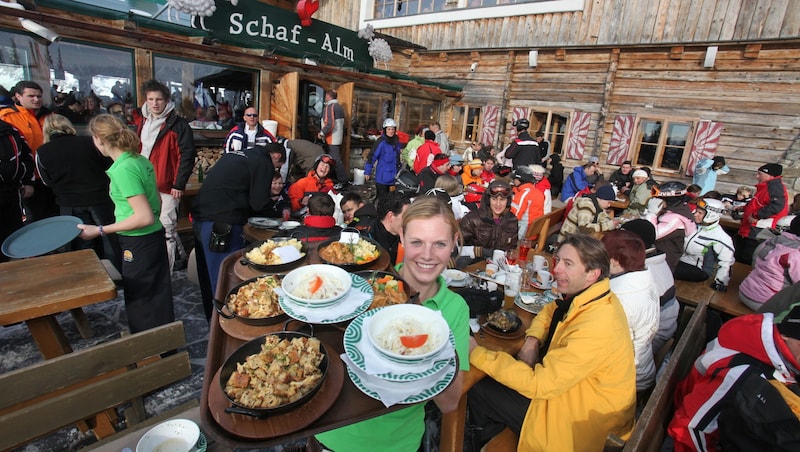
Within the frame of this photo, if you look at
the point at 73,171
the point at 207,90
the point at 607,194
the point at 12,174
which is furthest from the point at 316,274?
the point at 207,90

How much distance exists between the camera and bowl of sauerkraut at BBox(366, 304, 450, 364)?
4.07 ft

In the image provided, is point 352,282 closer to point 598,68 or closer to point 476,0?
point 598,68

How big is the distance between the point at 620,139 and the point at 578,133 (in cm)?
126

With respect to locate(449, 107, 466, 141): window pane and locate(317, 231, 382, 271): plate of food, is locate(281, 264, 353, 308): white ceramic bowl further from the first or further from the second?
locate(449, 107, 466, 141): window pane

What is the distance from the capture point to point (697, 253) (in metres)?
5.23

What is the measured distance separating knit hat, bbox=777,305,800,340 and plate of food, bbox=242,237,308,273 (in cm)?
308

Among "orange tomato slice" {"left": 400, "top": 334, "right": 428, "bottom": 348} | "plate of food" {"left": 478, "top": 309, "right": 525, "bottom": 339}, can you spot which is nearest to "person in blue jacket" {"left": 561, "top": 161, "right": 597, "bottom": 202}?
"plate of food" {"left": 478, "top": 309, "right": 525, "bottom": 339}

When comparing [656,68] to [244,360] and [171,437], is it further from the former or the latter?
[171,437]

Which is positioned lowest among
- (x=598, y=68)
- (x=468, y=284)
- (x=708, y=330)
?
(x=708, y=330)

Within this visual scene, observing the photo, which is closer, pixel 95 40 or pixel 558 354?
pixel 558 354

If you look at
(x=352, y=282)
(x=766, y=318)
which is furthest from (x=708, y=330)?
(x=352, y=282)

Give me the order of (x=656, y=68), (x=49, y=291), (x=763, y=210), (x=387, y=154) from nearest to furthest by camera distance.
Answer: (x=49, y=291) < (x=763, y=210) < (x=387, y=154) < (x=656, y=68)

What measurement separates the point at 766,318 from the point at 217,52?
8770 millimetres

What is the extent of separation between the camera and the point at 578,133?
12234mm
